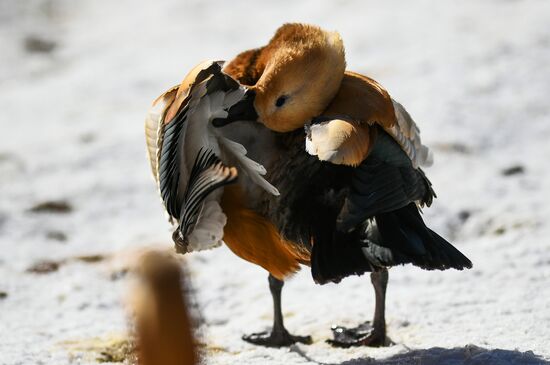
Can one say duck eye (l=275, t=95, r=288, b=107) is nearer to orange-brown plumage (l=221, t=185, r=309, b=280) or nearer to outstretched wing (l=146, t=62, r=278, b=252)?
outstretched wing (l=146, t=62, r=278, b=252)

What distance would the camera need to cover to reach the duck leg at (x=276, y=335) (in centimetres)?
511

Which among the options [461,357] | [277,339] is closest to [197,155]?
[277,339]

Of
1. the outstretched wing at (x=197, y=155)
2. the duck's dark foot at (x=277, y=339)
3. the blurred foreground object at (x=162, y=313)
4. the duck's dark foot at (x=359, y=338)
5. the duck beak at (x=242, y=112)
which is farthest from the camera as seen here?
the duck's dark foot at (x=277, y=339)

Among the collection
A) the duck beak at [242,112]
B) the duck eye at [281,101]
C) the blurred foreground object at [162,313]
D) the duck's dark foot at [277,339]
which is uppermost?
the duck eye at [281,101]

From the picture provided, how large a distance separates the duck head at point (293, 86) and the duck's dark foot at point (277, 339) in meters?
1.18

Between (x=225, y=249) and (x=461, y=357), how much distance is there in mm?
2670

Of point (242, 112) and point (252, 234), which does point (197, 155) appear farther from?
point (252, 234)

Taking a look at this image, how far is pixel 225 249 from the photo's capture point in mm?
6699

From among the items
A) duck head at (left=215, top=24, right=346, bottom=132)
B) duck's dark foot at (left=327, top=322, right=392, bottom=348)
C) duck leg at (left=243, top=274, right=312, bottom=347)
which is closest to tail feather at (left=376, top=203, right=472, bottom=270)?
duck head at (left=215, top=24, right=346, bottom=132)

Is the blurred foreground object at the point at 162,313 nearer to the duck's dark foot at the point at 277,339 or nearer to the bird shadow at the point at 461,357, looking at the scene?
the bird shadow at the point at 461,357

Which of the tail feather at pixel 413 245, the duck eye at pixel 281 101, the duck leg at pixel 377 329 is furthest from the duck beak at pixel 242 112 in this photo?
the duck leg at pixel 377 329

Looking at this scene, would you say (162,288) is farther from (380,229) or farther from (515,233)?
(515,233)

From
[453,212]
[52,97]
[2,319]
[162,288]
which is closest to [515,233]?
[453,212]

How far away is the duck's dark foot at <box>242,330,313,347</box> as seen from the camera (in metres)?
5.09
